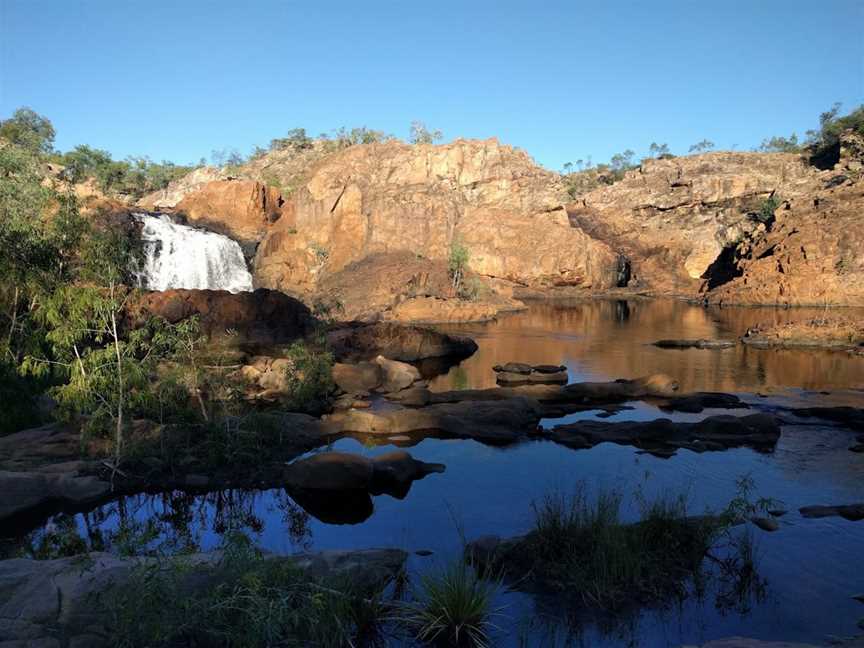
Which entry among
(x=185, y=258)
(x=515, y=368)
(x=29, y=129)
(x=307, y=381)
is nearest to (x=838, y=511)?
(x=307, y=381)

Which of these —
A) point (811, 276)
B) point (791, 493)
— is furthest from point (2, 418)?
point (811, 276)

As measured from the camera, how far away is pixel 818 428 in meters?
17.0

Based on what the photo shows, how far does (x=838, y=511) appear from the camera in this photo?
10867 millimetres

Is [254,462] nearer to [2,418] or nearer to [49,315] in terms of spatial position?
[49,315]

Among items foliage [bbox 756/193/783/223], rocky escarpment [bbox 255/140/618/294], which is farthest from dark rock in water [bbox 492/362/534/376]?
foliage [bbox 756/193/783/223]

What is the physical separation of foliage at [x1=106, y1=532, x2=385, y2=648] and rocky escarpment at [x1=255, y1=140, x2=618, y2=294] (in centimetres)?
4773

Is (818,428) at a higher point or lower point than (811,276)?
lower

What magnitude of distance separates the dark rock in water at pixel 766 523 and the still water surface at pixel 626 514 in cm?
12

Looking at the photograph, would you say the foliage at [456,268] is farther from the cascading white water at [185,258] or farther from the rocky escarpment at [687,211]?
the rocky escarpment at [687,211]

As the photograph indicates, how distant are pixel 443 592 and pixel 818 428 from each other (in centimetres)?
1400

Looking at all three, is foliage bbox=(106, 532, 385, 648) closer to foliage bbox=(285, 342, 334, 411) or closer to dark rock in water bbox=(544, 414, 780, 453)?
dark rock in water bbox=(544, 414, 780, 453)

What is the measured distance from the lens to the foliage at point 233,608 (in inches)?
219

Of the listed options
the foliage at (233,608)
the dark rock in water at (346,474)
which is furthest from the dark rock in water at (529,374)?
the foliage at (233,608)

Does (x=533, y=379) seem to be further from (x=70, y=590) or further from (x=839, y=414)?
(x=70, y=590)
